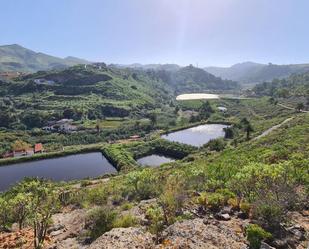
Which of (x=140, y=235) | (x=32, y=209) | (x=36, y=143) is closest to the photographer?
(x=140, y=235)

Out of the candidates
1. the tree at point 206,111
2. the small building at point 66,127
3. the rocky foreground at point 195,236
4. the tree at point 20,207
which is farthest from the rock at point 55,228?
the tree at point 206,111

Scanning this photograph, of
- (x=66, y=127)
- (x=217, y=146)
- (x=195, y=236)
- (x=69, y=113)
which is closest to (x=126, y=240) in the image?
(x=195, y=236)

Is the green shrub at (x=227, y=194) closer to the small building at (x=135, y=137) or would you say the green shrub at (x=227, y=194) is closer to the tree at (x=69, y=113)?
the small building at (x=135, y=137)

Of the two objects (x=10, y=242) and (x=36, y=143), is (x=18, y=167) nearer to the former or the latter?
(x=36, y=143)

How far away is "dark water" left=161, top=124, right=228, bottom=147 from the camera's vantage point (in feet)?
399

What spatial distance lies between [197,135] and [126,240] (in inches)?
4399

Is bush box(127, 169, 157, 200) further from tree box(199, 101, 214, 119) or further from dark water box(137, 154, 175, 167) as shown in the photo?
tree box(199, 101, 214, 119)

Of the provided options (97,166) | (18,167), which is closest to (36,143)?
(18,167)

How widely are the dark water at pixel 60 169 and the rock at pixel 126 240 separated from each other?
64.8 metres

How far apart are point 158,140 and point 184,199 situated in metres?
88.0

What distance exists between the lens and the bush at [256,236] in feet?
63.9

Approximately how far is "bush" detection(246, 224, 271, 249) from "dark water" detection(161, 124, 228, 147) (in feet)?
315

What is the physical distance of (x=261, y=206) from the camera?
73.3ft

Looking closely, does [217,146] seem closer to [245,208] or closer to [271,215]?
[245,208]
